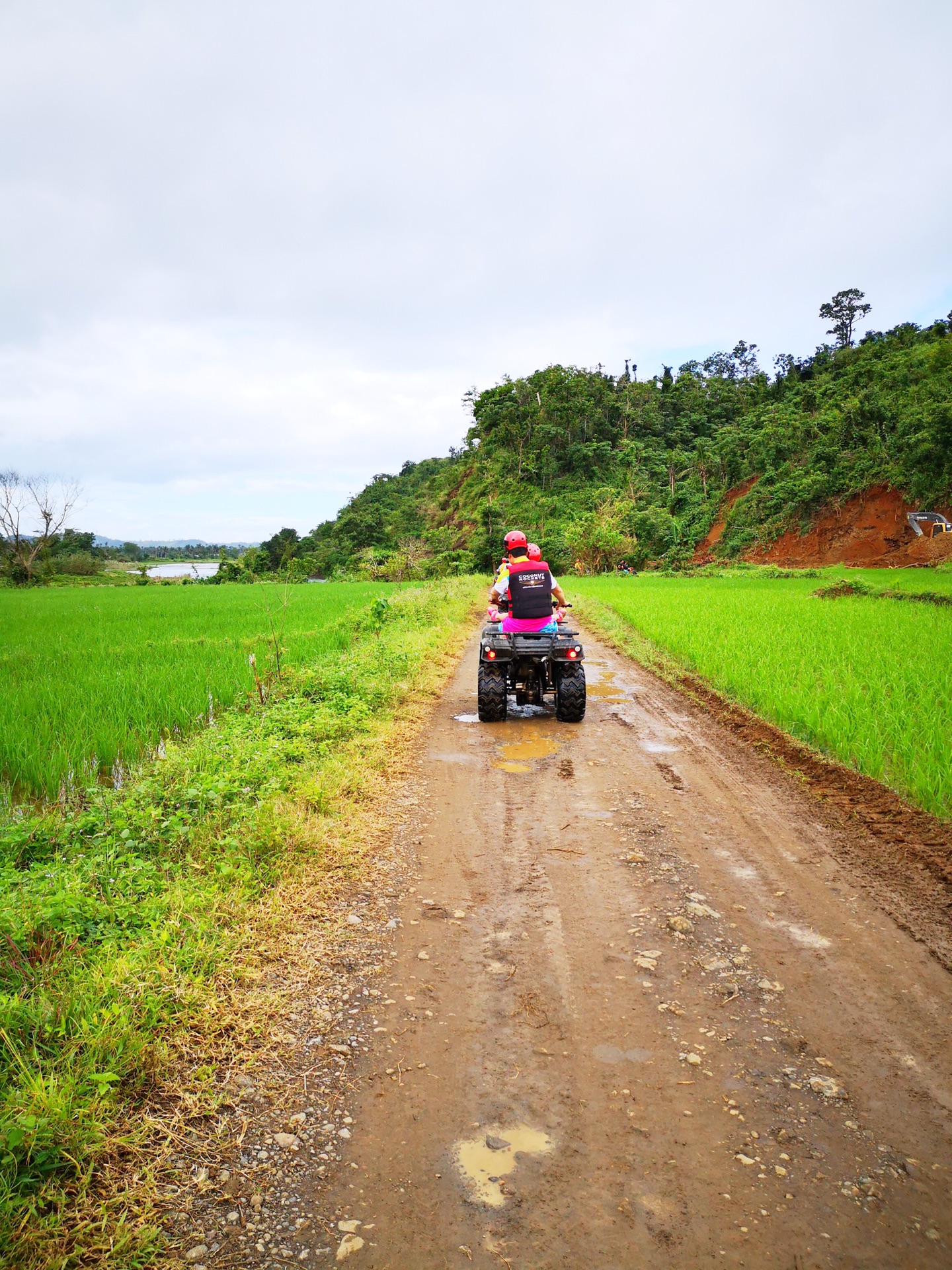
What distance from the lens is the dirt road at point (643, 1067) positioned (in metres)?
1.82

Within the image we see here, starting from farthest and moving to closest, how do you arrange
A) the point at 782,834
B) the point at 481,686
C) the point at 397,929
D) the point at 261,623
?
1. the point at 261,623
2. the point at 481,686
3. the point at 782,834
4. the point at 397,929

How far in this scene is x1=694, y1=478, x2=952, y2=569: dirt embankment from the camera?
2991cm

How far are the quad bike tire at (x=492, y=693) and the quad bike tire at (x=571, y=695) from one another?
2.00ft

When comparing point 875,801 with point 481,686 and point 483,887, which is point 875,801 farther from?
point 481,686

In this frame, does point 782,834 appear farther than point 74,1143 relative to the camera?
Yes

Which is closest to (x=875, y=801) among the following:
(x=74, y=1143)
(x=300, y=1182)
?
(x=300, y=1182)

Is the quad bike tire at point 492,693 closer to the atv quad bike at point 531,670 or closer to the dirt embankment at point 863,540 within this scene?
the atv quad bike at point 531,670

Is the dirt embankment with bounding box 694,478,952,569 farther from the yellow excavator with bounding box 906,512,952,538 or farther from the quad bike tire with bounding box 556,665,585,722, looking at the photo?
the quad bike tire with bounding box 556,665,585,722

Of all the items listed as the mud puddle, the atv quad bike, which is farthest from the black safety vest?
the mud puddle

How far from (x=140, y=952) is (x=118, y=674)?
640 cm

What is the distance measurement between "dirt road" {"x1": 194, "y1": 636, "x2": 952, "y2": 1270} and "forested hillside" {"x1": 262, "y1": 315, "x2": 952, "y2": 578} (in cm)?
3403

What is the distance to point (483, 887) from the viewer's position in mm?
3746

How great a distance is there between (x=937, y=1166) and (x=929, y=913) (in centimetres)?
172

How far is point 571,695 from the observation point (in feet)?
23.5
